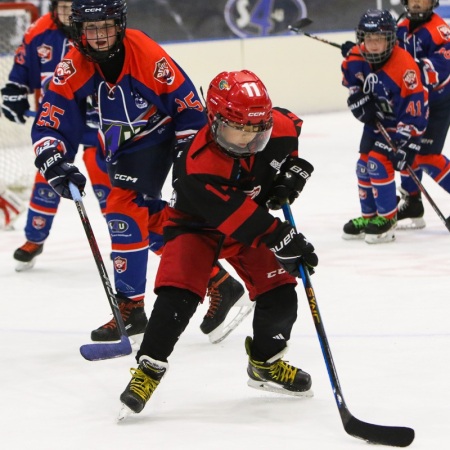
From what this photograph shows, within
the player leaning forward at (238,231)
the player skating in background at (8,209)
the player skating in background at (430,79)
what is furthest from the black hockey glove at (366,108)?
the player leaning forward at (238,231)

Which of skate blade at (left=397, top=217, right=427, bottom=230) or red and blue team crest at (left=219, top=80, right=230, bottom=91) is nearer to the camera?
red and blue team crest at (left=219, top=80, right=230, bottom=91)

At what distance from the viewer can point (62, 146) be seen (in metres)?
3.42

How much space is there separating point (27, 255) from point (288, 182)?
7.02 ft

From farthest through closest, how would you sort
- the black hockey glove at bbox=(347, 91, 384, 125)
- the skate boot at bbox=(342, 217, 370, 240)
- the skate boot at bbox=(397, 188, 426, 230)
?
the skate boot at bbox=(397, 188, 426, 230), the skate boot at bbox=(342, 217, 370, 240), the black hockey glove at bbox=(347, 91, 384, 125)

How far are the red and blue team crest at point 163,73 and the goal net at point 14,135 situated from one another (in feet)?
11.1

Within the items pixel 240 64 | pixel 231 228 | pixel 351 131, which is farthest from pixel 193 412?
pixel 240 64

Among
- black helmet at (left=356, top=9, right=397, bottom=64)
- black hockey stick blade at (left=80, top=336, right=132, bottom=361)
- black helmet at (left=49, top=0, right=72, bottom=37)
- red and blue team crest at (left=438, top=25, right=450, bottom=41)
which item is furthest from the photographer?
red and blue team crest at (left=438, top=25, right=450, bottom=41)

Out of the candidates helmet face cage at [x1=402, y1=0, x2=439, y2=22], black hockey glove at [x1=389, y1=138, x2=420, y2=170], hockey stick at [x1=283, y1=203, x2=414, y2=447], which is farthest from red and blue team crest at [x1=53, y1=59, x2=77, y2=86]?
helmet face cage at [x1=402, y1=0, x2=439, y2=22]

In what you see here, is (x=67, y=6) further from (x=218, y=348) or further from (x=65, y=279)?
(x=218, y=348)

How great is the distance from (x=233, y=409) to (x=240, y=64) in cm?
630

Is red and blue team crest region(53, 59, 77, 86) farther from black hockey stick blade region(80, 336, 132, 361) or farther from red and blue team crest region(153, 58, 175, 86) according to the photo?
black hockey stick blade region(80, 336, 132, 361)

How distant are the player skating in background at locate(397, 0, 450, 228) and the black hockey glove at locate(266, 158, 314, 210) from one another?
231 centimetres

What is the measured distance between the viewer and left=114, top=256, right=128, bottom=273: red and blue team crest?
3551 millimetres

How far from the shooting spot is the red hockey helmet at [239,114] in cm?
269
